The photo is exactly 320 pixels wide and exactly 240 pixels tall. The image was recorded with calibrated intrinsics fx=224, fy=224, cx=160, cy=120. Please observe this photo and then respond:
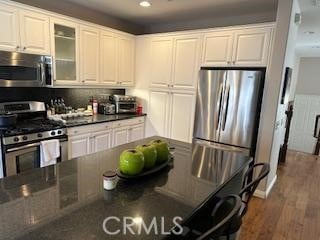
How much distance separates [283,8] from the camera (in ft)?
9.09

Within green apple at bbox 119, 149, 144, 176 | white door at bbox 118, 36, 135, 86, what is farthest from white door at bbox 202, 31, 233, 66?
green apple at bbox 119, 149, 144, 176

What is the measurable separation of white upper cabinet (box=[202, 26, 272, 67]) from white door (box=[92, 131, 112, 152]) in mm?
1890

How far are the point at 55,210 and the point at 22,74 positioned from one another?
2.39 m

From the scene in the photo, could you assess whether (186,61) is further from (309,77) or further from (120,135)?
(309,77)

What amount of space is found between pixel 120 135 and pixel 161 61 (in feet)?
4.85

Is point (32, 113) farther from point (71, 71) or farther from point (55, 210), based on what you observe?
point (55, 210)

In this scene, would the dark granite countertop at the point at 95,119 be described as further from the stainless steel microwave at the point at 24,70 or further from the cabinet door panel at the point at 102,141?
the stainless steel microwave at the point at 24,70

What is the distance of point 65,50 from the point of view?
3229 millimetres

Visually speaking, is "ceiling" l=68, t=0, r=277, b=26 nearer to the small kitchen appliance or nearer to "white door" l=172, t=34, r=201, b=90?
"white door" l=172, t=34, r=201, b=90

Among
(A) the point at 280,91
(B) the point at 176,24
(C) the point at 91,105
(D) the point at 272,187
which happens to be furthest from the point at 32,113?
(D) the point at 272,187

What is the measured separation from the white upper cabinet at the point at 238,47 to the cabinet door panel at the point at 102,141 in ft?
6.21

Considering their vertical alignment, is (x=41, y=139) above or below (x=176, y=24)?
below

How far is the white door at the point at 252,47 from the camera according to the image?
2.95 metres

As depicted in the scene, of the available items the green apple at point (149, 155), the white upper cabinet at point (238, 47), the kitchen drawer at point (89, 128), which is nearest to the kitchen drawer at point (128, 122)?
the kitchen drawer at point (89, 128)
